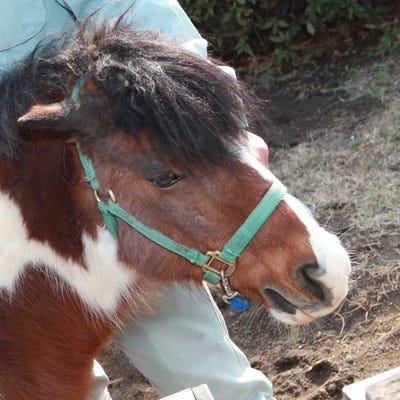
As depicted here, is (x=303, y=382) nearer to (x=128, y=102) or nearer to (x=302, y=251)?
(x=302, y=251)

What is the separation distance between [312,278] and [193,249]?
0.37 metres

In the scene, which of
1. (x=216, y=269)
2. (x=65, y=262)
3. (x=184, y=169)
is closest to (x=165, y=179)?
(x=184, y=169)

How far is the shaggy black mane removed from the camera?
214 cm

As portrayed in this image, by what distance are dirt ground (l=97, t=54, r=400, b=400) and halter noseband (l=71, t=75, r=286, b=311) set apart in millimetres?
1257

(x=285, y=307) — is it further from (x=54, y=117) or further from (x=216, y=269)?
(x=54, y=117)

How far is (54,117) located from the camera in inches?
84.0

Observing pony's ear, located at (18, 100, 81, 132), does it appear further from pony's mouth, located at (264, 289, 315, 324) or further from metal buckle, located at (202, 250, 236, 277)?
pony's mouth, located at (264, 289, 315, 324)

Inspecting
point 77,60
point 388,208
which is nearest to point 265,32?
point 388,208

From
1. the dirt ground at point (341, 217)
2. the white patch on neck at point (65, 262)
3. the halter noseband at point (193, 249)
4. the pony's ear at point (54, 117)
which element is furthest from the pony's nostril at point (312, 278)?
the dirt ground at point (341, 217)

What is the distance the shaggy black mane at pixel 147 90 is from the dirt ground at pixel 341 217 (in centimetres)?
154

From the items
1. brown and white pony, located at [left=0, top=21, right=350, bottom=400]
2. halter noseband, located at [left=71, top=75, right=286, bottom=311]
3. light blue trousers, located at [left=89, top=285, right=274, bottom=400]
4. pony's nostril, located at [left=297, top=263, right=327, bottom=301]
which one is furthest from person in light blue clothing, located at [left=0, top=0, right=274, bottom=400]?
pony's nostril, located at [left=297, top=263, right=327, bottom=301]

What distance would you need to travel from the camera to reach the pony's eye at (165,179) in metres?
2.20

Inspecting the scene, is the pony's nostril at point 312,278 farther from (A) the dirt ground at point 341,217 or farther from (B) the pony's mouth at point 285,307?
(A) the dirt ground at point 341,217

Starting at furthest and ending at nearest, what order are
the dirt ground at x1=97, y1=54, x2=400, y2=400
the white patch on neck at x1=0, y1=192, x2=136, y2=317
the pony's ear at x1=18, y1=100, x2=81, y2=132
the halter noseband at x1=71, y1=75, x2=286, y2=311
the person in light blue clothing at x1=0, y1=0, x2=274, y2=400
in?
1. the dirt ground at x1=97, y1=54, x2=400, y2=400
2. the person in light blue clothing at x1=0, y1=0, x2=274, y2=400
3. the white patch on neck at x1=0, y1=192, x2=136, y2=317
4. the halter noseband at x1=71, y1=75, x2=286, y2=311
5. the pony's ear at x1=18, y1=100, x2=81, y2=132
